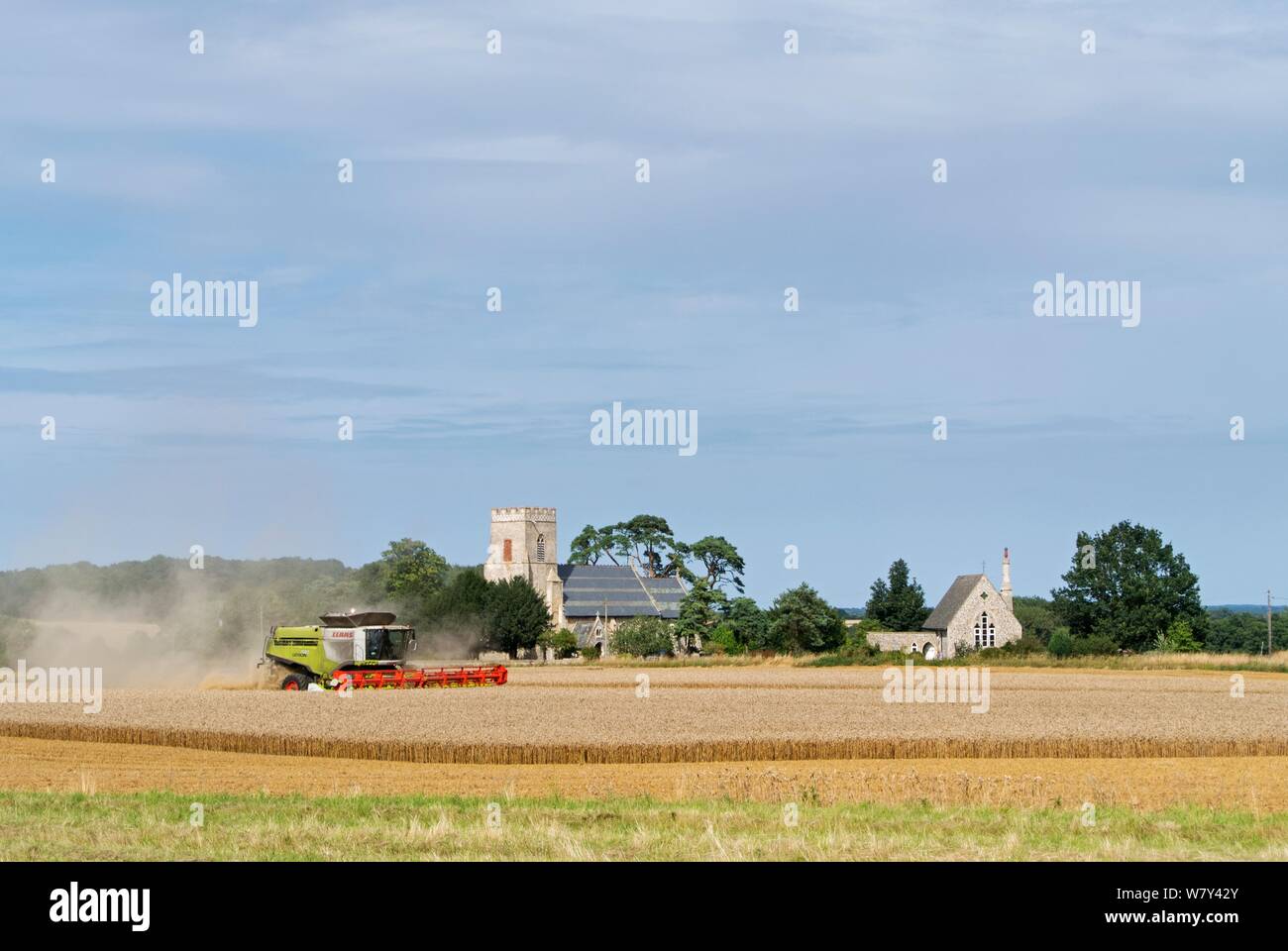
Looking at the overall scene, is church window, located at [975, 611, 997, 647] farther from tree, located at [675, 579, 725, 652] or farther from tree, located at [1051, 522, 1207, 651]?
tree, located at [675, 579, 725, 652]

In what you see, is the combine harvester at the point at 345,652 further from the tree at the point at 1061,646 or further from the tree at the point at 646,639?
the tree at the point at 646,639

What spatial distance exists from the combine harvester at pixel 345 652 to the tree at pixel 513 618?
5798 centimetres

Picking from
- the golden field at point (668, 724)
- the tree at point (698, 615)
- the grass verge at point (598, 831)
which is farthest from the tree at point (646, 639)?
the grass verge at point (598, 831)

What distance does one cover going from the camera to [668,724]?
38125 mm

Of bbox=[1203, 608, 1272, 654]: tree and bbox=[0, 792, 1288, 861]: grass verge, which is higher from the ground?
bbox=[0, 792, 1288, 861]: grass verge

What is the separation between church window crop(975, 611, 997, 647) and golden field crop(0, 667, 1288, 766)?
185ft

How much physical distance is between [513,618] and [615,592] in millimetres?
26259

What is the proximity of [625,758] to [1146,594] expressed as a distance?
8362 centimetres

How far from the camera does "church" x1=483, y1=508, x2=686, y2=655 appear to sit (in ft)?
457

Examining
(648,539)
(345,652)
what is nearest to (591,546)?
(648,539)

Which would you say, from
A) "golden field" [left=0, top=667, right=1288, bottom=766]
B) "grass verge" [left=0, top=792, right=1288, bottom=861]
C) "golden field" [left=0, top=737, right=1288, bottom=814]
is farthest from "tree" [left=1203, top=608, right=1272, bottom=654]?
"grass verge" [left=0, top=792, right=1288, bottom=861]

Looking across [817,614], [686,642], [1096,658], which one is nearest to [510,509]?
[686,642]

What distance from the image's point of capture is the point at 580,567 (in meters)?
149
